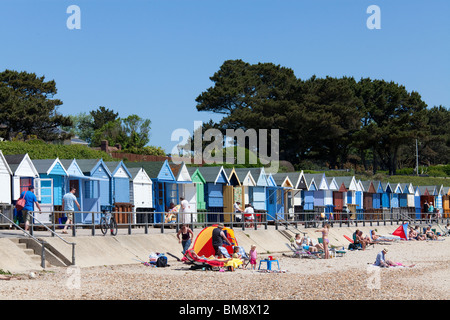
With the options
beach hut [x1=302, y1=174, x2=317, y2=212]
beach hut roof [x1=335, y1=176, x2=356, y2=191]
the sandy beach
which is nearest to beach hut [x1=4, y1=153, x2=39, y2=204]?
the sandy beach

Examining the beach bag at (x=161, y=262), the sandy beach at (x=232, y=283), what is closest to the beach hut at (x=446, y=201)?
the sandy beach at (x=232, y=283)

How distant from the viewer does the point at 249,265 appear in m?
21.8

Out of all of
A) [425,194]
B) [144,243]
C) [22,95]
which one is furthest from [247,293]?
[22,95]

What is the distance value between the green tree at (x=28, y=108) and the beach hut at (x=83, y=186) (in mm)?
31606

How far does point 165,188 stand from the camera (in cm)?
3253

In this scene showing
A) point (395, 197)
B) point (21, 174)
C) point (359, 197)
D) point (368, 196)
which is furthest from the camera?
point (395, 197)

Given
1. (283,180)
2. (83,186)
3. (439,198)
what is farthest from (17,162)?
(439,198)

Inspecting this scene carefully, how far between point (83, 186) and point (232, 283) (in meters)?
13.2

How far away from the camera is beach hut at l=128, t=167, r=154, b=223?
30.3 m

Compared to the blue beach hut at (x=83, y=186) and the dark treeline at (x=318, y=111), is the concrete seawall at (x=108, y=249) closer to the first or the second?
the blue beach hut at (x=83, y=186)

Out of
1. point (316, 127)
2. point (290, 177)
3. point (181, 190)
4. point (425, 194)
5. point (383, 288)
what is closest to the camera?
point (383, 288)

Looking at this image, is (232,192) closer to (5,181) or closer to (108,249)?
(5,181)

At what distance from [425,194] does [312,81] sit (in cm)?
2356

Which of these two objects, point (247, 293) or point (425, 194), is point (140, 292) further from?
point (425, 194)
